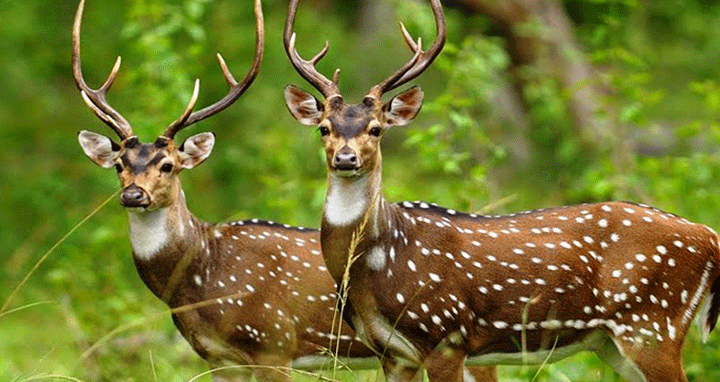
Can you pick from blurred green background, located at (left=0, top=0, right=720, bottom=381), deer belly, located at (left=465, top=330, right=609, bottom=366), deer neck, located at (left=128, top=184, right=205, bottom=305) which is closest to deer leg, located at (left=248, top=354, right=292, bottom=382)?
deer neck, located at (left=128, top=184, right=205, bottom=305)

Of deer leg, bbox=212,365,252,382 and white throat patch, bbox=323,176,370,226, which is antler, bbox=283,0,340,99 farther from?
deer leg, bbox=212,365,252,382

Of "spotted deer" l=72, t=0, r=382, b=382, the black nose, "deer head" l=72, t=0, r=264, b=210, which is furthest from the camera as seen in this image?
"spotted deer" l=72, t=0, r=382, b=382

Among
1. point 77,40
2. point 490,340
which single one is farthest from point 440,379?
point 77,40

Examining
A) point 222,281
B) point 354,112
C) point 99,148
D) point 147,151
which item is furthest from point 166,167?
point 354,112

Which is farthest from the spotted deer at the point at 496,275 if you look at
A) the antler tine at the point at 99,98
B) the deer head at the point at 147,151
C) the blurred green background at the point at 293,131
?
the antler tine at the point at 99,98

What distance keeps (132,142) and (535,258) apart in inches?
84.9

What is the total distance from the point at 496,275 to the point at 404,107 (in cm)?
93

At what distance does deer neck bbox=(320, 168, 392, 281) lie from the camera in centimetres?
701

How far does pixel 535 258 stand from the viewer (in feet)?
23.7

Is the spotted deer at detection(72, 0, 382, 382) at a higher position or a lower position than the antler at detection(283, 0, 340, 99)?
lower

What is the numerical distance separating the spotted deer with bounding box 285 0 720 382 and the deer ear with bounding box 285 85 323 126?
0.09 m

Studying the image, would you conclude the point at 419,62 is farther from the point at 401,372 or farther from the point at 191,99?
the point at 401,372

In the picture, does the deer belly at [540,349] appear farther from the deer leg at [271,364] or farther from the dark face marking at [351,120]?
the dark face marking at [351,120]

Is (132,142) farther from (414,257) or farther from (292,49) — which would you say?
(414,257)
